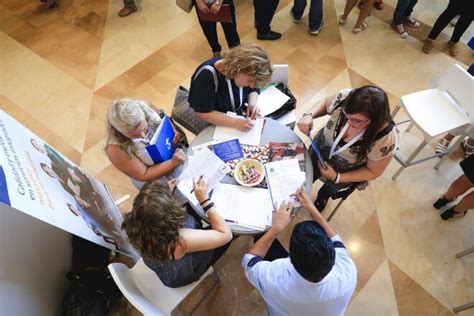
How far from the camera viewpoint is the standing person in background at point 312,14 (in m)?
3.87

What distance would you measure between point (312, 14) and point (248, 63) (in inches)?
93.2

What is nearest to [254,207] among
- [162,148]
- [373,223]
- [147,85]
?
[162,148]

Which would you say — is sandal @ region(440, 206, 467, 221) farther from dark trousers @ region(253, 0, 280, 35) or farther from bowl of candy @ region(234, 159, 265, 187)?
dark trousers @ region(253, 0, 280, 35)

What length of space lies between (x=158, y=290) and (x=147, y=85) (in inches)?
94.4

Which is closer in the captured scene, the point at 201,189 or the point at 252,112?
the point at 201,189

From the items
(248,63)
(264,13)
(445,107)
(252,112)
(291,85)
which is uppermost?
(248,63)

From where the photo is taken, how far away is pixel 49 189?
1714 mm

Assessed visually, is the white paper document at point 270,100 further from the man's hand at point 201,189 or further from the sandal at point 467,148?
the sandal at point 467,148

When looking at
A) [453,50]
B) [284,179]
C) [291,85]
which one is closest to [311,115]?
[284,179]

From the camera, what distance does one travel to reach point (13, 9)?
4516 mm

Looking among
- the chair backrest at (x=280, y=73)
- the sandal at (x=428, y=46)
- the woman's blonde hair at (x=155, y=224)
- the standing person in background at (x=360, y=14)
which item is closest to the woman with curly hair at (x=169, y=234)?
the woman's blonde hair at (x=155, y=224)

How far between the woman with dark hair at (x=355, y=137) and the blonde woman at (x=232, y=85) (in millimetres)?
431

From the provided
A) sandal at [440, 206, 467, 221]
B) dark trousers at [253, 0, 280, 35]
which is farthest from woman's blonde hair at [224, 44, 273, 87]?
sandal at [440, 206, 467, 221]

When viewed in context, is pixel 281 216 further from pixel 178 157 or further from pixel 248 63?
pixel 248 63
